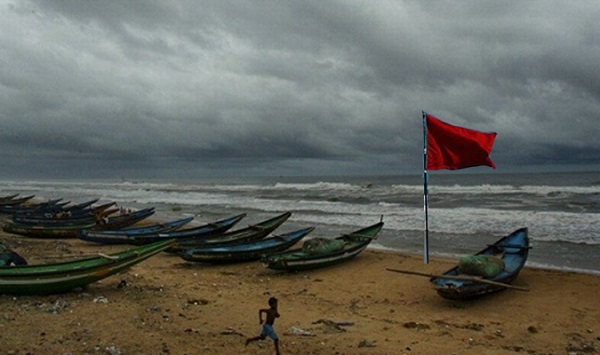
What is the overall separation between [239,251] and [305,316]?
238 inches

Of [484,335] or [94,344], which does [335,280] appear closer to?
[484,335]

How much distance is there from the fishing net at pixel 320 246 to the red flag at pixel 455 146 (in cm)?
422

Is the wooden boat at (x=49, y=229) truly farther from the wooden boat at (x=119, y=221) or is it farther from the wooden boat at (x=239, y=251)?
the wooden boat at (x=239, y=251)

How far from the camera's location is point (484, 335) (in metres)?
8.48

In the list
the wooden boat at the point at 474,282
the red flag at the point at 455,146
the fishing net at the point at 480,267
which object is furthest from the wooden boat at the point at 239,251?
the fishing net at the point at 480,267

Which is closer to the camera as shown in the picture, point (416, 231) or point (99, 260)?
point (99, 260)

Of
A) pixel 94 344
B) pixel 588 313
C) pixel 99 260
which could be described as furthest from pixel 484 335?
pixel 99 260

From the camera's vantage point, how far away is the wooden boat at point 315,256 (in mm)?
13266

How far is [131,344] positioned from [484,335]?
6.29 metres

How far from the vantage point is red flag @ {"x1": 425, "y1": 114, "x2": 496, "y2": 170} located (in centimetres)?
1207

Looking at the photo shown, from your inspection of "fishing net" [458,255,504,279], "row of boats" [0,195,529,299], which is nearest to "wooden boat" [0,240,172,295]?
"row of boats" [0,195,529,299]

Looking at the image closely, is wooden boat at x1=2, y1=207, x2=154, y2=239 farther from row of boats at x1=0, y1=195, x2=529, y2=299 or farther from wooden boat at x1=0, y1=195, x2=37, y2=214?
wooden boat at x1=0, y1=195, x2=37, y2=214

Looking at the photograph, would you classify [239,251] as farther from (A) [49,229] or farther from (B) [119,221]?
(A) [49,229]

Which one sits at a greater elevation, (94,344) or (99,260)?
(99,260)
